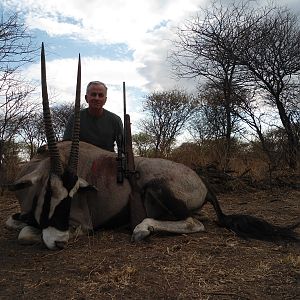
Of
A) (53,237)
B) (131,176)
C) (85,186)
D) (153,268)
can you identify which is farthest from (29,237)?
(153,268)

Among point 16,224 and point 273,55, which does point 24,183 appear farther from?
point 273,55

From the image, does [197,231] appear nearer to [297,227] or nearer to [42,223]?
[297,227]

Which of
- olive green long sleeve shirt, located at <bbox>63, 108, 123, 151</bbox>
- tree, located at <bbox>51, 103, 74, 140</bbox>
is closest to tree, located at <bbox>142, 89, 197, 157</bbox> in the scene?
tree, located at <bbox>51, 103, 74, 140</bbox>

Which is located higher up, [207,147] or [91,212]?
[207,147]

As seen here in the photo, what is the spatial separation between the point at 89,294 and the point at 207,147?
802cm

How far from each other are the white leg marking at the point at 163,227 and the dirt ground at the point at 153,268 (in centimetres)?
7

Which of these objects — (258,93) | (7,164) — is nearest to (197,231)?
(7,164)

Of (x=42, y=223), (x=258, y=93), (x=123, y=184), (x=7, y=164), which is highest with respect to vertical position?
(x=258, y=93)

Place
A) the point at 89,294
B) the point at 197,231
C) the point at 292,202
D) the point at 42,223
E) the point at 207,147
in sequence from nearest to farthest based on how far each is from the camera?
the point at 89,294 < the point at 42,223 < the point at 197,231 < the point at 292,202 < the point at 207,147

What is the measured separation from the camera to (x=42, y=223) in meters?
3.51

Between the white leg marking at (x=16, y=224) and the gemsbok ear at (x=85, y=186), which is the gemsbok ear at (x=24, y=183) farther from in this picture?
the white leg marking at (x=16, y=224)

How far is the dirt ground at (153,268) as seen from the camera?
8.23ft

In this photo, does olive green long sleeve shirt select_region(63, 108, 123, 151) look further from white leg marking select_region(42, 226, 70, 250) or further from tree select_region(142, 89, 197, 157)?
tree select_region(142, 89, 197, 157)

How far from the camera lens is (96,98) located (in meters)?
4.91
